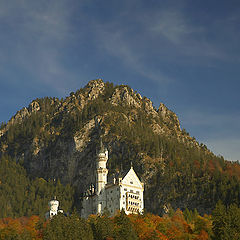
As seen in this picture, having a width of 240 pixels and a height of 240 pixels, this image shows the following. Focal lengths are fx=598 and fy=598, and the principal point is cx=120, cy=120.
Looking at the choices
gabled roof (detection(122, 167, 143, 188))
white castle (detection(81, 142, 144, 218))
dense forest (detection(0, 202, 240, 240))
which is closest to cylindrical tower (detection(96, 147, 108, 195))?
white castle (detection(81, 142, 144, 218))

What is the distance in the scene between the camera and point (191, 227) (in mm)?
127938

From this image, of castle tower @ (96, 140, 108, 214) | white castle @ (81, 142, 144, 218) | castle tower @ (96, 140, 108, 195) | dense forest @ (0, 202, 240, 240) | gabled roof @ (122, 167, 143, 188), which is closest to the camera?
dense forest @ (0, 202, 240, 240)

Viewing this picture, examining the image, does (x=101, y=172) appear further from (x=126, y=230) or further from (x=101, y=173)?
(x=126, y=230)

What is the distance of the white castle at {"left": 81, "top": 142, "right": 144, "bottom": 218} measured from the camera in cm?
15400

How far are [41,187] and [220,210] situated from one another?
91952mm

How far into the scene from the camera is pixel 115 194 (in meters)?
156

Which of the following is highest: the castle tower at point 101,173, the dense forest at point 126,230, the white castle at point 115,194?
the castle tower at point 101,173

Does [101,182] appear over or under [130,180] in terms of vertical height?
over

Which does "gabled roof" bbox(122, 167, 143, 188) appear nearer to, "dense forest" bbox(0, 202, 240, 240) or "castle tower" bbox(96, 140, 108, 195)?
"castle tower" bbox(96, 140, 108, 195)

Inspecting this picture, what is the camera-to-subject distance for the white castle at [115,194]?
154000mm

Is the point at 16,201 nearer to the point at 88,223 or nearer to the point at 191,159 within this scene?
the point at 191,159

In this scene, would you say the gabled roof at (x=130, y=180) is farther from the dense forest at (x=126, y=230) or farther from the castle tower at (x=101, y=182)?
the dense forest at (x=126, y=230)

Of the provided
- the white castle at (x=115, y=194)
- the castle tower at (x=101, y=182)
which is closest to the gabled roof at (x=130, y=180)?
the white castle at (x=115, y=194)

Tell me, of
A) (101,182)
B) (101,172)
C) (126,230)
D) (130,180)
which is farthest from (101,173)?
(126,230)
